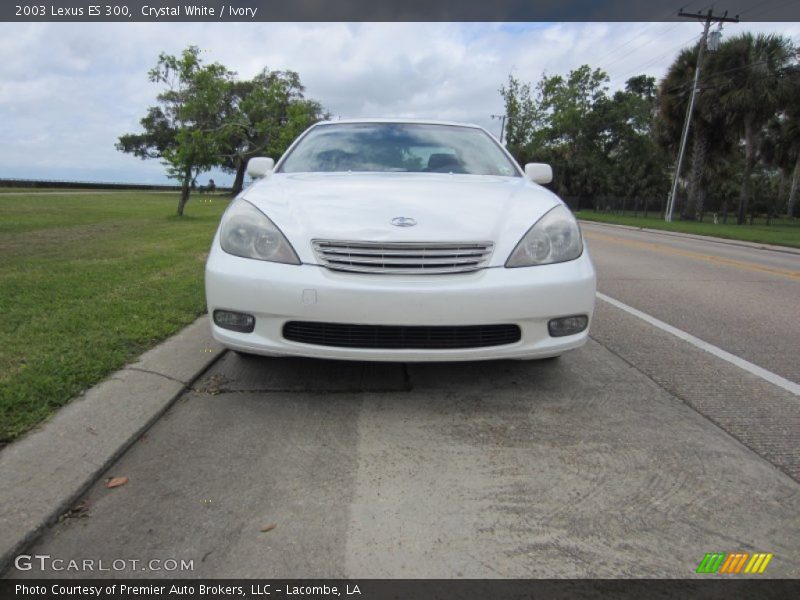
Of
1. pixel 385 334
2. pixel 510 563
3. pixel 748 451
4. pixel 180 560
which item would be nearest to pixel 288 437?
pixel 385 334

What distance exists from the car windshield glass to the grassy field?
64.4 inches

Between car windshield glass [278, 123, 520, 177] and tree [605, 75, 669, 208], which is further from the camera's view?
tree [605, 75, 669, 208]

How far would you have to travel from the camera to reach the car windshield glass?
3969mm

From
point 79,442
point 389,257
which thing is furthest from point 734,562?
point 79,442

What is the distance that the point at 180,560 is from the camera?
1.78 metres

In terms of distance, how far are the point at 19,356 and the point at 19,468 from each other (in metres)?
1.36

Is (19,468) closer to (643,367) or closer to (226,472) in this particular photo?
(226,472)

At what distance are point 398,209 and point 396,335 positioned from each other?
2.19 ft

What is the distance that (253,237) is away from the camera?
2861 mm

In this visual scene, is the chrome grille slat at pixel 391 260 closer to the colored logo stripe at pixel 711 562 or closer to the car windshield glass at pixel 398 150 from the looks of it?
the car windshield glass at pixel 398 150

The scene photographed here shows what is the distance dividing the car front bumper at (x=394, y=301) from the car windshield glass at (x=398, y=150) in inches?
53.5

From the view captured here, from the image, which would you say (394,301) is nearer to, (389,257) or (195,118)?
(389,257)

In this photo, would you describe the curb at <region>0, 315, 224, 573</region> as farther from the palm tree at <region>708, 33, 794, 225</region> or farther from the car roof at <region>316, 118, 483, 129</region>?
the palm tree at <region>708, 33, 794, 225</region>

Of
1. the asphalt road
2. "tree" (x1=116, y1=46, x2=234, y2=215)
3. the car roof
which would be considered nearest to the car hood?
the asphalt road
